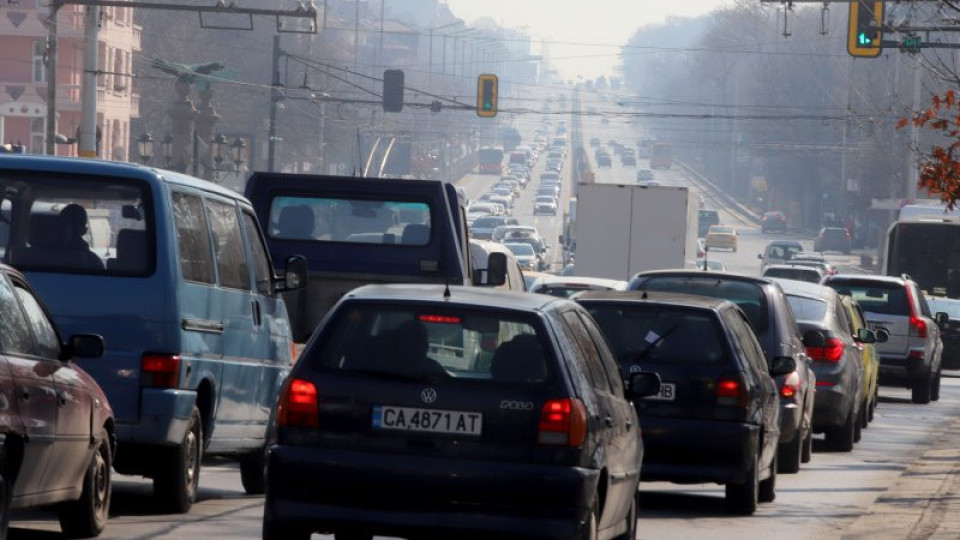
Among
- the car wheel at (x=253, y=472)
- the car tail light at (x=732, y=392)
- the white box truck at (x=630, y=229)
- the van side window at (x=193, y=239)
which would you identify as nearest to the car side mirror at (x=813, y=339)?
the car tail light at (x=732, y=392)

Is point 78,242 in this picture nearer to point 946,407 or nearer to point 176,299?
point 176,299

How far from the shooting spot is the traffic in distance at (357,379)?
340 inches

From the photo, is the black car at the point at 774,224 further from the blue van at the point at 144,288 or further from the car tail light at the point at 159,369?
the car tail light at the point at 159,369

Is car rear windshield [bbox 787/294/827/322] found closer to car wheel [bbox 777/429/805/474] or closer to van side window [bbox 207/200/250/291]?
car wheel [bbox 777/429/805/474]

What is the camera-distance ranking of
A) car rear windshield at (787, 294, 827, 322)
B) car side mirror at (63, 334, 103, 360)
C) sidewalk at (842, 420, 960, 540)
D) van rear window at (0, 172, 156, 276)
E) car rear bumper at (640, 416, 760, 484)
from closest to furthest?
car side mirror at (63, 334, 103, 360) → van rear window at (0, 172, 156, 276) → sidewalk at (842, 420, 960, 540) → car rear bumper at (640, 416, 760, 484) → car rear windshield at (787, 294, 827, 322)

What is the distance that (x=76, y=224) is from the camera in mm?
11102

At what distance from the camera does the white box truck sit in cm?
4131

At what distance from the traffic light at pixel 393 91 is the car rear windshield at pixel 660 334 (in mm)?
39075

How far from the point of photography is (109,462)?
33.8 feet

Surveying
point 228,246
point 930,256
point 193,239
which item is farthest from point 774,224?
point 193,239

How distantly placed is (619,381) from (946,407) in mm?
19383

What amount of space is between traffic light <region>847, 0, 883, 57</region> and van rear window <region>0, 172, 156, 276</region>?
74.0 ft

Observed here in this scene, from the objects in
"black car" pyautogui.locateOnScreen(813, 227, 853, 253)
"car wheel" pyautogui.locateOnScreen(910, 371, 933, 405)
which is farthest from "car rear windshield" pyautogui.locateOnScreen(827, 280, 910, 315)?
"black car" pyautogui.locateOnScreen(813, 227, 853, 253)

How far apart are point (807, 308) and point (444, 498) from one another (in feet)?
37.7
